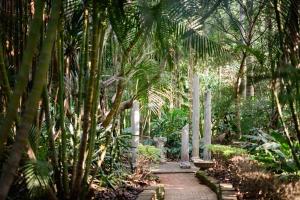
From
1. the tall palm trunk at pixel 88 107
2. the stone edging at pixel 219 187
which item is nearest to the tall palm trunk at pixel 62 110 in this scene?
the tall palm trunk at pixel 88 107

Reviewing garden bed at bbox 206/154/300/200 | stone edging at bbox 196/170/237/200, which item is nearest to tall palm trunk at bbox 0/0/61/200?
garden bed at bbox 206/154/300/200

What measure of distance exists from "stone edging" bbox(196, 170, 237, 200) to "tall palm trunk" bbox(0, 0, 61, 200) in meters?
4.06

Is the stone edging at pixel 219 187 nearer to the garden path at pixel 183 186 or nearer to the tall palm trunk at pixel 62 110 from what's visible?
the garden path at pixel 183 186

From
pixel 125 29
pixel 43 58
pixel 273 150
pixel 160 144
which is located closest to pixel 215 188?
pixel 273 150

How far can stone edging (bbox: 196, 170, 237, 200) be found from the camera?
5.85 meters

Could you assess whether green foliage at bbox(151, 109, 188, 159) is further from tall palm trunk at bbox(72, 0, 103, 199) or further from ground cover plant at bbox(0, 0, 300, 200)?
tall palm trunk at bbox(72, 0, 103, 199)

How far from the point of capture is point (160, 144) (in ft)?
50.3

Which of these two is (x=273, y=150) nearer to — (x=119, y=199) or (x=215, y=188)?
(x=215, y=188)

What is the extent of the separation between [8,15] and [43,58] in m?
2.17

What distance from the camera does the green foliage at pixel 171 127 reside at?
1716 cm

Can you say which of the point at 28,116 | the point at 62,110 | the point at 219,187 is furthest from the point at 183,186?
the point at 28,116

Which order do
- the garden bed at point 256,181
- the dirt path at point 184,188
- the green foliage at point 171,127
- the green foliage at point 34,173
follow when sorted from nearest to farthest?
the green foliage at point 34,173 < the garden bed at point 256,181 < the dirt path at point 184,188 < the green foliage at point 171,127

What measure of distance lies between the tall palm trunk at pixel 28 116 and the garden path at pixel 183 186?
5.13 metres

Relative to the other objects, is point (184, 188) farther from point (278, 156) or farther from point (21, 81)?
point (21, 81)
